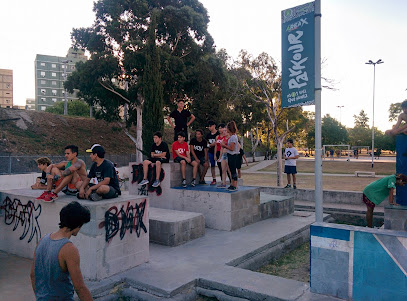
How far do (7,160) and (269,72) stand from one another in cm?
1618

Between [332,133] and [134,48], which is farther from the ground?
[134,48]

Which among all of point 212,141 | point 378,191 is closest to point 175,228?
point 212,141

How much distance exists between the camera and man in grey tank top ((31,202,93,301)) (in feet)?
8.35

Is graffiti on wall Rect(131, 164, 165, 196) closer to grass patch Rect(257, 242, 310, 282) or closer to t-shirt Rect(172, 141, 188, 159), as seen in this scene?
t-shirt Rect(172, 141, 188, 159)

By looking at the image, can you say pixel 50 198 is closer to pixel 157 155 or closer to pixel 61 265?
pixel 61 265

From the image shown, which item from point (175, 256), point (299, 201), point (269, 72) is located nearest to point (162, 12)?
point (269, 72)

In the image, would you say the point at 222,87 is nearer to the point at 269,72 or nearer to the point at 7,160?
the point at 269,72

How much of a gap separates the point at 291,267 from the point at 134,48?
74.3 ft

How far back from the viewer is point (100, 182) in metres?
5.52

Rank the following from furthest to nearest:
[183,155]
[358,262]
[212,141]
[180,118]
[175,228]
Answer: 1. [212,141]
2. [180,118]
3. [183,155]
4. [175,228]
5. [358,262]

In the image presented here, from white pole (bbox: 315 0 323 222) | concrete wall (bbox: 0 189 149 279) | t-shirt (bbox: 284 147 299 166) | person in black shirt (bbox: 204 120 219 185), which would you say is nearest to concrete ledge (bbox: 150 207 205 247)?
concrete wall (bbox: 0 189 149 279)

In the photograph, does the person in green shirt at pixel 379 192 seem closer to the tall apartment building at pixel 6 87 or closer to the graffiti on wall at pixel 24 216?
the graffiti on wall at pixel 24 216

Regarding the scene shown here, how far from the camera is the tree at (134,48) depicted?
2534 centimetres

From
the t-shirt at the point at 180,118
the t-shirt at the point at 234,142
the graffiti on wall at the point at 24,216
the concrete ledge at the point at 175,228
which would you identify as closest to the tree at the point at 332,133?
the t-shirt at the point at 180,118
